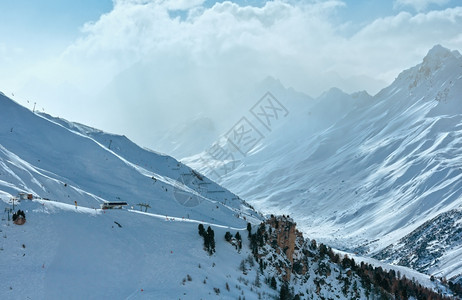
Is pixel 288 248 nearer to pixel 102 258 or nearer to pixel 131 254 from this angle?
pixel 131 254

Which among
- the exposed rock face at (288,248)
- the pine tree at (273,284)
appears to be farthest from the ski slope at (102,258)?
the exposed rock face at (288,248)

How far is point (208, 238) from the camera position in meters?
52.7

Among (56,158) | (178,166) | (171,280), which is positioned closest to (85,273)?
(171,280)

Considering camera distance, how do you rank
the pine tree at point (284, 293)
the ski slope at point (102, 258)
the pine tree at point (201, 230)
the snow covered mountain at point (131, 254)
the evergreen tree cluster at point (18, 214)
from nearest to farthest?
the ski slope at point (102, 258), the snow covered mountain at point (131, 254), the evergreen tree cluster at point (18, 214), the pine tree at point (284, 293), the pine tree at point (201, 230)

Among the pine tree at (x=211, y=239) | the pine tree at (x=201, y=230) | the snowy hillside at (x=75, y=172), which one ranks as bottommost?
the pine tree at (x=211, y=239)

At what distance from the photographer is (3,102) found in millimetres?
113562

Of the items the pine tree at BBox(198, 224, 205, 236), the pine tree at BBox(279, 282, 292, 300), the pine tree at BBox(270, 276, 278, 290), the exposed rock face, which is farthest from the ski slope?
the exposed rock face

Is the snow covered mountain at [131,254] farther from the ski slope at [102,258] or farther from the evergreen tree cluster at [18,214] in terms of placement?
the evergreen tree cluster at [18,214]

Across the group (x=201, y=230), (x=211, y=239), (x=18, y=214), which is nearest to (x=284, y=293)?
(x=211, y=239)

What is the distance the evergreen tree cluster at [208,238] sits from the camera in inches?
2036

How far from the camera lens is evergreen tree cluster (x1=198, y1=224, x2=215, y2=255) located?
51719 millimetres

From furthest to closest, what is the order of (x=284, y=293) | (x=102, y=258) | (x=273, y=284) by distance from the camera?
(x=273, y=284), (x=284, y=293), (x=102, y=258)

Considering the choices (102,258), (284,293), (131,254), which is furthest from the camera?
(284,293)

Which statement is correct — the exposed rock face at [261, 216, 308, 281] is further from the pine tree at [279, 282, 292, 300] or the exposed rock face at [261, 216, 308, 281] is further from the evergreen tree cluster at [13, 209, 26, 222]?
the evergreen tree cluster at [13, 209, 26, 222]
